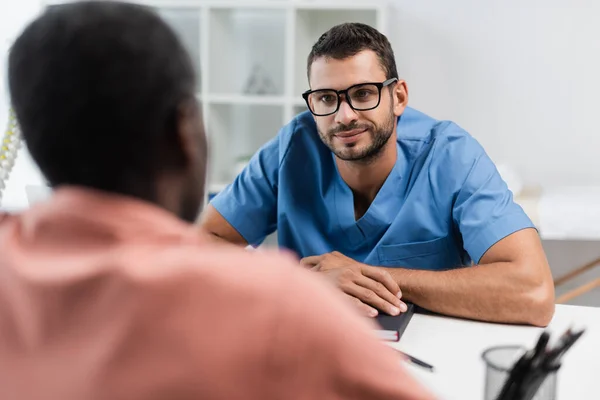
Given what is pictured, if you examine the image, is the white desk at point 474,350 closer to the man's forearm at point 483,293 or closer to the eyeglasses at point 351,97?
the man's forearm at point 483,293

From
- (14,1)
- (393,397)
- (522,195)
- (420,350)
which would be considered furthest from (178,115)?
(14,1)

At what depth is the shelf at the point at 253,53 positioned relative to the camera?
116 inches

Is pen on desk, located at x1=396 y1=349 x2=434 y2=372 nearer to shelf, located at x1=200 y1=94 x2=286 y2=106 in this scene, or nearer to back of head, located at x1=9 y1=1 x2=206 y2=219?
back of head, located at x1=9 y1=1 x2=206 y2=219

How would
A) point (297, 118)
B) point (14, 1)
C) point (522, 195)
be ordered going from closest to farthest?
point (297, 118) < point (522, 195) < point (14, 1)

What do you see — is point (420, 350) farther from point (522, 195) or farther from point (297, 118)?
point (522, 195)

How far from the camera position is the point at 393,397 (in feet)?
1.71

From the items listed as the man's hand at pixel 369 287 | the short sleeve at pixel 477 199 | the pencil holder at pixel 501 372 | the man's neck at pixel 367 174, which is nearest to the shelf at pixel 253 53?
the man's neck at pixel 367 174

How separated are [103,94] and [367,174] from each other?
3.89 ft

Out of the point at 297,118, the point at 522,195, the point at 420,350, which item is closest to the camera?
the point at 420,350

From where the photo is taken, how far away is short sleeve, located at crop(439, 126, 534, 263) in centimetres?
146

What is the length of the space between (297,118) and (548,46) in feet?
4.78

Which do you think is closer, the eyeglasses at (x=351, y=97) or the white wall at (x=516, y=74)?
the eyeglasses at (x=351, y=97)

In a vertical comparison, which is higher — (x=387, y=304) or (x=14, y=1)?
(x=14, y=1)

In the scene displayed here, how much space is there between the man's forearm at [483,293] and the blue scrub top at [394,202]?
0.11m
